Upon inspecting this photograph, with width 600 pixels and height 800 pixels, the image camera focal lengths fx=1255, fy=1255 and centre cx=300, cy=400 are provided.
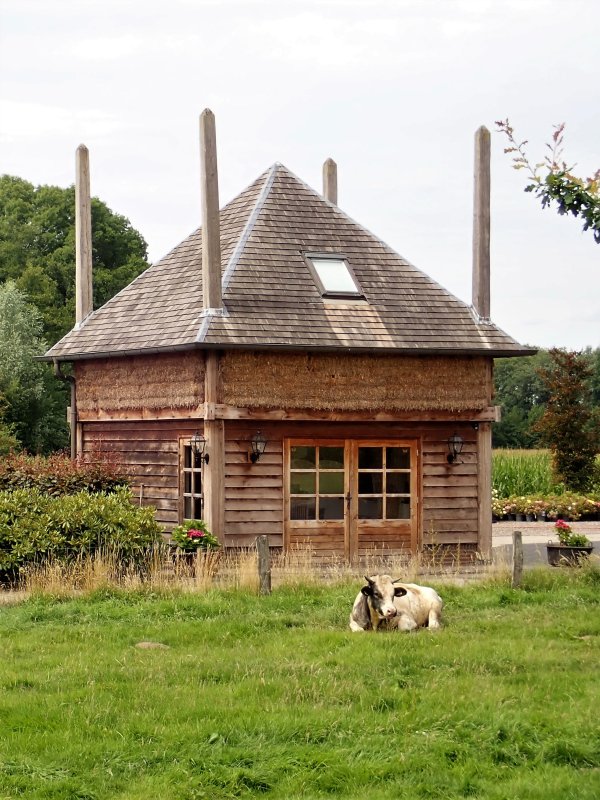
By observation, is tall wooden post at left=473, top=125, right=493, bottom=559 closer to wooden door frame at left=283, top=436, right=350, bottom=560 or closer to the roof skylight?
the roof skylight

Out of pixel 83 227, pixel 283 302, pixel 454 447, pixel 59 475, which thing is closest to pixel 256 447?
pixel 283 302

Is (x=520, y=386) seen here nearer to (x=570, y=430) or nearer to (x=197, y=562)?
(x=570, y=430)

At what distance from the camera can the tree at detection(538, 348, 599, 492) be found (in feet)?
112

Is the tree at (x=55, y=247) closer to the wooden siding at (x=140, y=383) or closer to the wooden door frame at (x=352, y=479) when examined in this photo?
the wooden siding at (x=140, y=383)

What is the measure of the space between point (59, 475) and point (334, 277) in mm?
5621

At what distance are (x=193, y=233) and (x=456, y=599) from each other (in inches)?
431

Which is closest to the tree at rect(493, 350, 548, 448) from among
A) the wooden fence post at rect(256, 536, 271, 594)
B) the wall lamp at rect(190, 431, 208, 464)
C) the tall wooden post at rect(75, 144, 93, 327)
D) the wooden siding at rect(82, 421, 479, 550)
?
the tall wooden post at rect(75, 144, 93, 327)

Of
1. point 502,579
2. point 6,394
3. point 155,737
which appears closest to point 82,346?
point 502,579

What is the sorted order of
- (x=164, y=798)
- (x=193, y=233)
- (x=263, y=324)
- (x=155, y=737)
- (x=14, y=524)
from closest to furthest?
(x=164, y=798) → (x=155, y=737) → (x=14, y=524) → (x=263, y=324) → (x=193, y=233)

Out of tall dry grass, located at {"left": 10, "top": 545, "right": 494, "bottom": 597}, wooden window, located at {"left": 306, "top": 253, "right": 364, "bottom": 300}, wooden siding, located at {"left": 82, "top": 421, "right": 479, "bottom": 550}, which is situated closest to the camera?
tall dry grass, located at {"left": 10, "top": 545, "right": 494, "bottom": 597}

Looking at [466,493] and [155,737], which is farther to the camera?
[466,493]

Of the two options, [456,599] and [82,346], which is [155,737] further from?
[82,346]

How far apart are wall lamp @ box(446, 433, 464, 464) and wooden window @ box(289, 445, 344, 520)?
71.8 inches

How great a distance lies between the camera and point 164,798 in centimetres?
729
